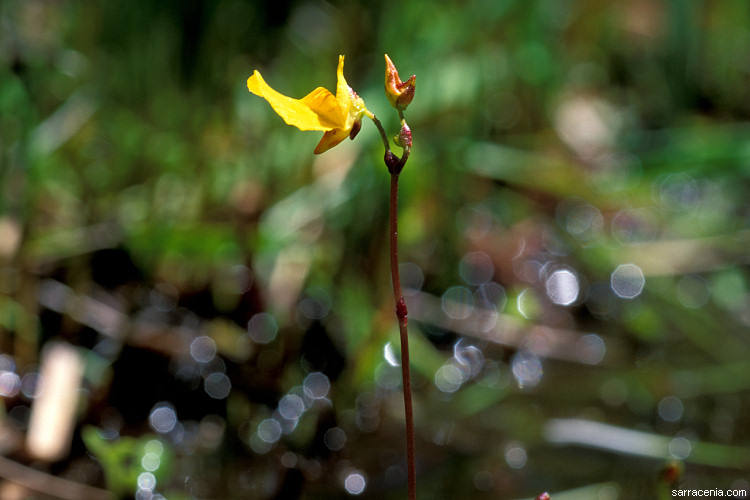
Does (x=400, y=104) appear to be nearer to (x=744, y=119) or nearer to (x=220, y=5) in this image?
(x=220, y=5)

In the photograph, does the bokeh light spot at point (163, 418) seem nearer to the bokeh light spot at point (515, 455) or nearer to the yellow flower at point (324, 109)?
the bokeh light spot at point (515, 455)

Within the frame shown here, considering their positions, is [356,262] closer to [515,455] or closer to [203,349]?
[203,349]

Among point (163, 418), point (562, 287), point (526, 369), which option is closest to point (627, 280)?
point (562, 287)

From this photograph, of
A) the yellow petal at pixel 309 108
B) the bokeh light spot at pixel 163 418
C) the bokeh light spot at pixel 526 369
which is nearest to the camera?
the yellow petal at pixel 309 108

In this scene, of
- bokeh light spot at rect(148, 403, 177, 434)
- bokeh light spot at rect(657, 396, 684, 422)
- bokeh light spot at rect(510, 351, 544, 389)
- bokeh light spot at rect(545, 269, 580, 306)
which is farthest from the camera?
bokeh light spot at rect(545, 269, 580, 306)

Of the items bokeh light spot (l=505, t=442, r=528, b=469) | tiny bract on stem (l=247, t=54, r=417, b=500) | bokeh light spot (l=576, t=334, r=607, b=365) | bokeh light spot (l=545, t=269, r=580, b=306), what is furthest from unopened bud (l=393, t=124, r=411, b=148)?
bokeh light spot (l=545, t=269, r=580, b=306)

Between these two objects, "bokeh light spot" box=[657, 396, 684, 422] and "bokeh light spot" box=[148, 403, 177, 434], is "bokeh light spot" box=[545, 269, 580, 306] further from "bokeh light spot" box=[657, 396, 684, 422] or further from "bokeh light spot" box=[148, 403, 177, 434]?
"bokeh light spot" box=[148, 403, 177, 434]

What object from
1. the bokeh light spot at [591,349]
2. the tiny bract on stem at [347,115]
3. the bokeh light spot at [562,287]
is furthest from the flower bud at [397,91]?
the bokeh light spot at [562,287]
